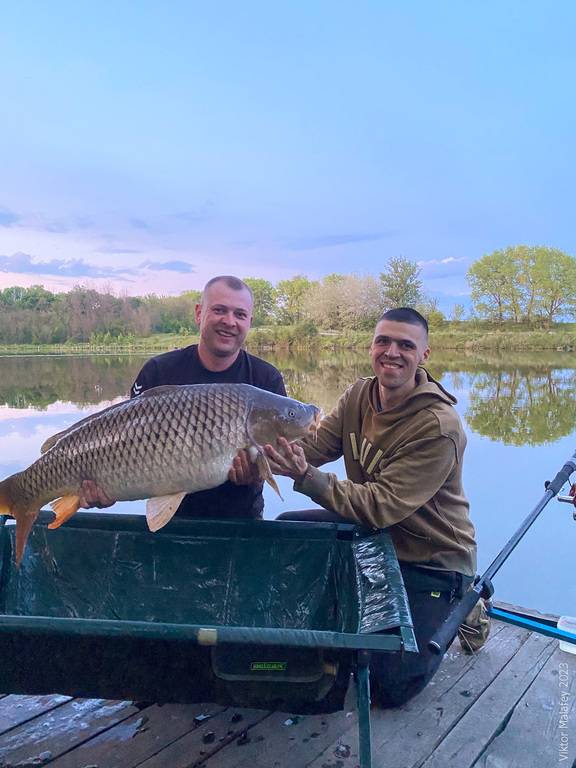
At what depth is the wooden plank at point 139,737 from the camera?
1.24 m

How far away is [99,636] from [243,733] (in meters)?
0.56

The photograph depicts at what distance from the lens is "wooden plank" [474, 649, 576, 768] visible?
128cm

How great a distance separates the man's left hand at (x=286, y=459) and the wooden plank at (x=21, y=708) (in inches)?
27.9

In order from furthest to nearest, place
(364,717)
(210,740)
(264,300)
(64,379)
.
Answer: (264,300), (64,379), (210,740), (364,717)

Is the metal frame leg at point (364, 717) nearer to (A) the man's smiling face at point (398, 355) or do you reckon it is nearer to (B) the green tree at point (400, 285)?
(A) the man's smiling face at point (398, 355)

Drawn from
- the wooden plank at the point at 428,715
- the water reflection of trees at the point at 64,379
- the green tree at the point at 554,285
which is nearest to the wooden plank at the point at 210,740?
the wooden plank at the point at 428,715

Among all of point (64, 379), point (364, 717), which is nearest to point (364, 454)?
point (364, 717)

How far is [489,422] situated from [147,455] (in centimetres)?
748

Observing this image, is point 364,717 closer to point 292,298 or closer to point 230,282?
point 230,282

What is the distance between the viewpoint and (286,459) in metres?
1.48

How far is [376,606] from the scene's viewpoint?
1.16m

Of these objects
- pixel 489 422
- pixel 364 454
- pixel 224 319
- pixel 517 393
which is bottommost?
pixel 489 422

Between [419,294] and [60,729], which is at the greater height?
[419,294]

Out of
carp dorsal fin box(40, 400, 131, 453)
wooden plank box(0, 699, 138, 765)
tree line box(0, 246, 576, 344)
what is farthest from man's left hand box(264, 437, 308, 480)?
tree line box(0, 246, 576, 344)
